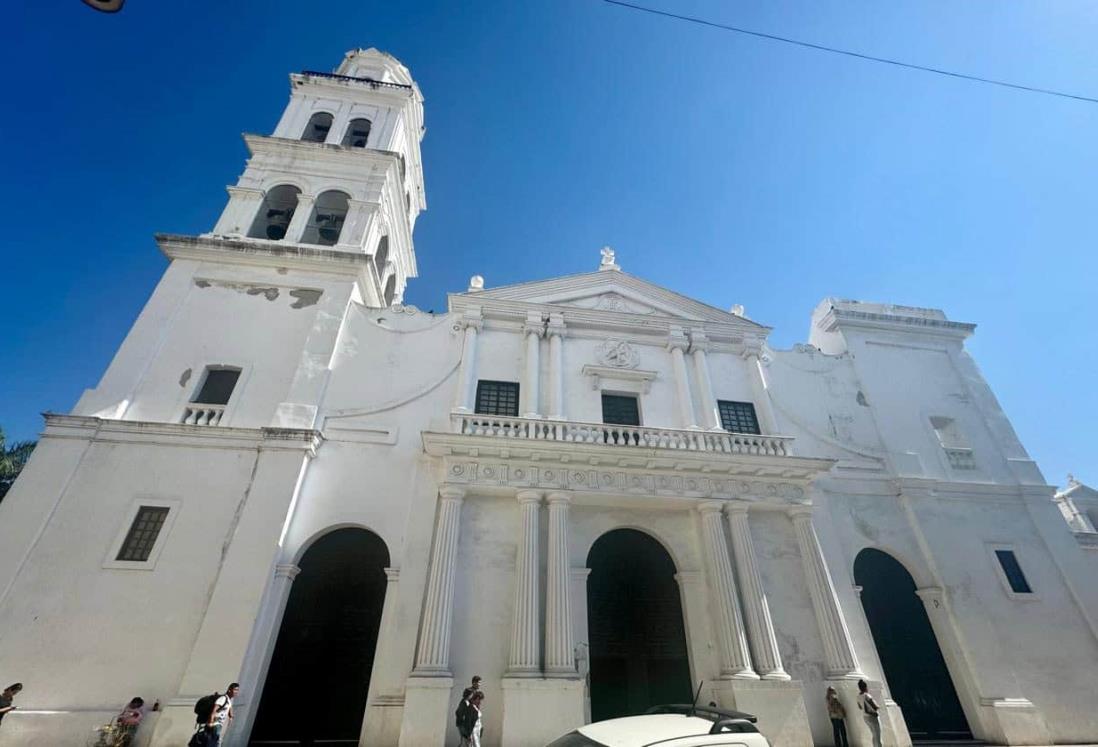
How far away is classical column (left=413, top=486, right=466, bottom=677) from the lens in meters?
9.34

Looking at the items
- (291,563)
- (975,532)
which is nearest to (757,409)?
(975,532)

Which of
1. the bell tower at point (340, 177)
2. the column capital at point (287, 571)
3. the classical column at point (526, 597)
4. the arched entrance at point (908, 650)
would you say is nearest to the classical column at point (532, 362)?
the classical column at point (526, 597)

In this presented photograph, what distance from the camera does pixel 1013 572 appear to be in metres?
12.8

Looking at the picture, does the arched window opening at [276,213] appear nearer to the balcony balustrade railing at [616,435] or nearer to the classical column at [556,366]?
the classical column at [556,366]

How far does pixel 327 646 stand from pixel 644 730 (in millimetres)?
8402

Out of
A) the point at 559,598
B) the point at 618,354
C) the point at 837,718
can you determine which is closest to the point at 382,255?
the point at 618,354

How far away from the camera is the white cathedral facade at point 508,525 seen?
30.8 feet

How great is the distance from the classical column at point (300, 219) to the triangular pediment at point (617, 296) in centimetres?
608

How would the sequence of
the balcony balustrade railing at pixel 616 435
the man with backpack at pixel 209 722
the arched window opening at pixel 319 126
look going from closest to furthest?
the man with backpack at pixel 209 722 → the balcony balustrade railing at pixel 616 435 → the arched window opening at pixel 319 126

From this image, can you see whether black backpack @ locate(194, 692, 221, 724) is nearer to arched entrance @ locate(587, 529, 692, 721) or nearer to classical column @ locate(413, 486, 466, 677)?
classical column @ locate(413, 486, 466, 677)

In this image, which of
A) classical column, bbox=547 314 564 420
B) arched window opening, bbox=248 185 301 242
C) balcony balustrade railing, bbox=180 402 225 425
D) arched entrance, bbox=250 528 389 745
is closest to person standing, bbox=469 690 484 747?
arched entrance, bbox=250 528 389 745

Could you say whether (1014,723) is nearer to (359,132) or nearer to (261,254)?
(261,254)

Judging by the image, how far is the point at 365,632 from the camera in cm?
1031

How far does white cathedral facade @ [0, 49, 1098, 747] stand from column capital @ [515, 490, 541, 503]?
15 centimetres
